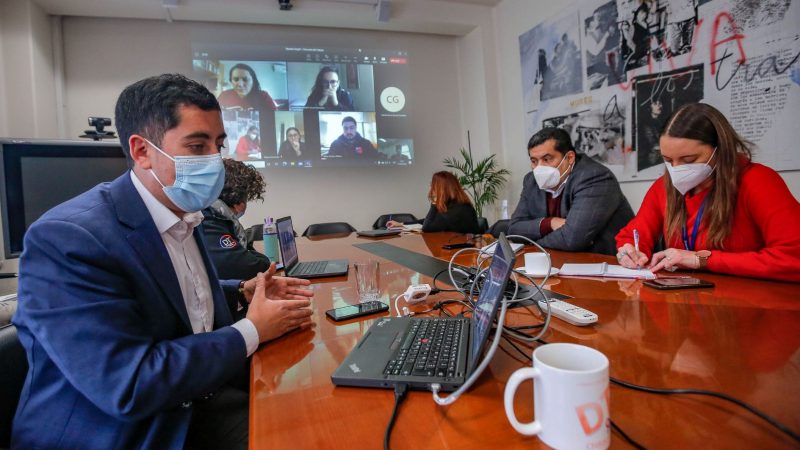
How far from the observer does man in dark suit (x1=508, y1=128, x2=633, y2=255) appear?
213 cm

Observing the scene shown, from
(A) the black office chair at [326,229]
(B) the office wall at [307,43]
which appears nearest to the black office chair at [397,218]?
(B) the office wall at [307,43]

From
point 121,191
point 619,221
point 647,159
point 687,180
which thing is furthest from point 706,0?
point 121,191

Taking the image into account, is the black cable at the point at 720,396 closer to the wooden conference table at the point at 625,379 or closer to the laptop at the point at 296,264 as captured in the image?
the wooden conference table at the point at 625,379

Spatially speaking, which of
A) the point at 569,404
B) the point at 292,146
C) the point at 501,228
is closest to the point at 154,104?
the point at 569,404

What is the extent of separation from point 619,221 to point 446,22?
3.44m

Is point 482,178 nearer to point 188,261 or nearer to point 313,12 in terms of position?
point 313,12

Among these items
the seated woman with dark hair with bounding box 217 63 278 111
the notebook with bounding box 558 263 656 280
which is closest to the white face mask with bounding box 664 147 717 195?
the notebook with bounding box 558 263 656 280

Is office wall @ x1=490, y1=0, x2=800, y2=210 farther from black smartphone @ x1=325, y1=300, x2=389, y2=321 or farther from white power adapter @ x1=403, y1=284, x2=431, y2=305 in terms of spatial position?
black smartphone @ x1=325, y1=300, x2=389, y2=321

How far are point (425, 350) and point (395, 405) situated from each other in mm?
175

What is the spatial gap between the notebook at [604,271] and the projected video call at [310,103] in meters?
3.63

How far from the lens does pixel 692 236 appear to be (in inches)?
63.2

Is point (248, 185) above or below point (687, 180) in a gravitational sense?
above

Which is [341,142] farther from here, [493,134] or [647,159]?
[647,159]

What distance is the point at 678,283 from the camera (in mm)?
1229
